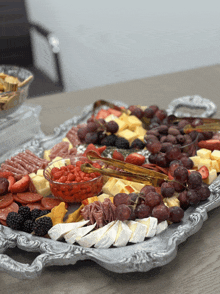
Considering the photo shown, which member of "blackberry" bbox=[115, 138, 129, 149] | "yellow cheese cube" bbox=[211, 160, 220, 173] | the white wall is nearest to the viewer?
"yellow cheese cube" bbox=[211, 160, 220, 173]

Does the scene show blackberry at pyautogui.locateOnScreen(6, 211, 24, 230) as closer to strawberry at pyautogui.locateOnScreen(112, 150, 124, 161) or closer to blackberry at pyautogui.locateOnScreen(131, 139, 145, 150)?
strawberry at pyautogui.locateOnScreen(112, 150, 124, 161)

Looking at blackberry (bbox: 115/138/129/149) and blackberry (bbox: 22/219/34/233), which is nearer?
blackberry (bbox: 22/219/34/233)

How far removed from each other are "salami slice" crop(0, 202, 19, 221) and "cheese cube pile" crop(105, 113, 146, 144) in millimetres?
457

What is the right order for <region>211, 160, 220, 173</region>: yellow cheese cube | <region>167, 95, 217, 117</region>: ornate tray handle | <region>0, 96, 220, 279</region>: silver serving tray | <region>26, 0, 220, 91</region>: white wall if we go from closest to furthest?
<region>0, 96, 220, 279</region>: silver serving tray, <region>211, 160, 220, 173</region>: yellow cheese cube, <region>167, 95, 217, 117</region>: ornate tray handle, <region>26, 0, 220, 91</region>: white wall

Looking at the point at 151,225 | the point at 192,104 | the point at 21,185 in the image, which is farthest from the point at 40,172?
the point at 192,104

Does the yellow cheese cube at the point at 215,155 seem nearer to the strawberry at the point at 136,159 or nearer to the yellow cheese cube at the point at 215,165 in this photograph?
the yellow cheese cube at the point at 215,165

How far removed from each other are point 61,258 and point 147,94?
3.87 ft

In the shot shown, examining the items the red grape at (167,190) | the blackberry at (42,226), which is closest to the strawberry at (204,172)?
the red grape at (167,190)

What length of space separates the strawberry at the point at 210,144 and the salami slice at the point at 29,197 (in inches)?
21.2

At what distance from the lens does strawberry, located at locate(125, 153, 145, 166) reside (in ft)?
3.52

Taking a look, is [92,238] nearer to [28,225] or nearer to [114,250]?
[114,250]

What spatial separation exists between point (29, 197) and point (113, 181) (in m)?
0.24

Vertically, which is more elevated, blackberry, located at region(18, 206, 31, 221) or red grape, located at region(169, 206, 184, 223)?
blackberry, located at region(18, 206, 31, 221)

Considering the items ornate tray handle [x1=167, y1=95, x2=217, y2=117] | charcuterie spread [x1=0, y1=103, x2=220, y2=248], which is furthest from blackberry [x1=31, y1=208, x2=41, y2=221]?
ornate tray handle [x1=167, y1=95, x2=217, y2=117]
